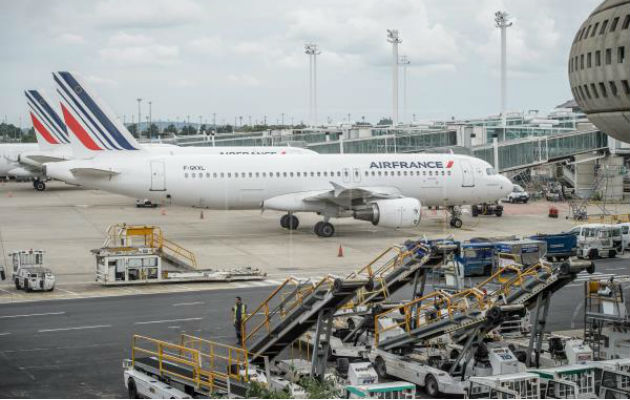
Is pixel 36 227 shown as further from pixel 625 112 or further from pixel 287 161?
pixel 625 112

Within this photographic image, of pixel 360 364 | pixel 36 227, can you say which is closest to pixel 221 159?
pixel 36 227

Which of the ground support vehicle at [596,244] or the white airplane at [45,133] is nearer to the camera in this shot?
the ground support vehicle at [596,244]

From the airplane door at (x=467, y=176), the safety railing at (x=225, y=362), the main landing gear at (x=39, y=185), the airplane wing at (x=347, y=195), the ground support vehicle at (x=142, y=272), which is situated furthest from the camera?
the main landing gear at (x=39, y=185)

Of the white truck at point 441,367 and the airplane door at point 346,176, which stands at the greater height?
the airplane door at point 346,176

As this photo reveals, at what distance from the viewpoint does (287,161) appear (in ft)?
176

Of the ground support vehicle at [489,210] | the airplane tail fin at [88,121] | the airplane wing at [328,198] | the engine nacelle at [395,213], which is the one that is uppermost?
the airplane tail fin at [88,121]

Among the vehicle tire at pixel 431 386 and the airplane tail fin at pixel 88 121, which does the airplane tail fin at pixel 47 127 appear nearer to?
the airplane tail fin at pixel 88 121

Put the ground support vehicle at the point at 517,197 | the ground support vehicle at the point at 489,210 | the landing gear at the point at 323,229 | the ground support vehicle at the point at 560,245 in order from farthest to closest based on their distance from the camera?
the ground support vehicle at the point at 517,197, the ground support vehicle at the point at 489,210, the landing gear at the point at 323,229, the ground support vehicle at the point at 560,245

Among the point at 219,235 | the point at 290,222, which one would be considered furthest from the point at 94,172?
the point at 290,222

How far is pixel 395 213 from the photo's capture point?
5006 centimetres

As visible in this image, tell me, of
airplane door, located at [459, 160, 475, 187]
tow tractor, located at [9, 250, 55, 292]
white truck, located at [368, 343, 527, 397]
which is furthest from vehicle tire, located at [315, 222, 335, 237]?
white truck, located at [368, 343, 527, 397]

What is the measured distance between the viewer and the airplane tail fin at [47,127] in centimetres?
8212

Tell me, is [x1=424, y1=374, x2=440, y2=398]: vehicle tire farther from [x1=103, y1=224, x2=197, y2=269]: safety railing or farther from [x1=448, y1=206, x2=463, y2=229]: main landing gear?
[x1=448, y1=206, x2=463, y2=229]: main landing gear

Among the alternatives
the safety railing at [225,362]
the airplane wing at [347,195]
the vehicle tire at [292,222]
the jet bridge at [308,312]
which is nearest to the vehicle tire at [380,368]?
the jet bridge at [308,312]
